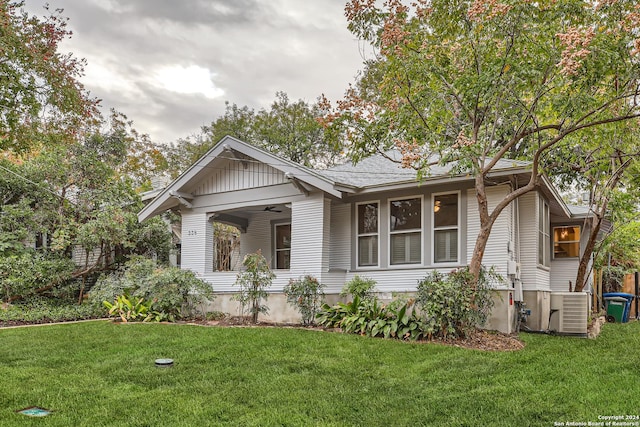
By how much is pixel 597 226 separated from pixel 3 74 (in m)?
12.3

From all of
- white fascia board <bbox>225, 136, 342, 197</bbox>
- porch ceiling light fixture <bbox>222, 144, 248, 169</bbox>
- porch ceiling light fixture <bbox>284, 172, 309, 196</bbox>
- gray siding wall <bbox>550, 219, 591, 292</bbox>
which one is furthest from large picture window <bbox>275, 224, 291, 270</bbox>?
gray siding wall <bbox>550, 219, 591, 292</bbox>

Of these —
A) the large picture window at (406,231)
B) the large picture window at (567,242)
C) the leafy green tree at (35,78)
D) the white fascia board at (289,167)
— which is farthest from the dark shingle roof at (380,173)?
the leafy green tree at (35,78)

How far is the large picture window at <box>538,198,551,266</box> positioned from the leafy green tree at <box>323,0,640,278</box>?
196cm

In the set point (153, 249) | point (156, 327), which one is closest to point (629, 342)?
point (156, 327)

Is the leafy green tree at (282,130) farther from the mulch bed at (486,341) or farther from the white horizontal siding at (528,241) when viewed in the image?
the mulch bed at (486,341)

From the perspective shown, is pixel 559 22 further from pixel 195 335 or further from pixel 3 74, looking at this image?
pixel 3 74

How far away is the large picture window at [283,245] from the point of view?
13.9 meters

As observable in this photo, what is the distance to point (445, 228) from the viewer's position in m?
10.3

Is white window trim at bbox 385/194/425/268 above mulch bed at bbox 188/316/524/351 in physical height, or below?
above

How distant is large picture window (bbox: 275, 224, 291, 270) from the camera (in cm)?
1385

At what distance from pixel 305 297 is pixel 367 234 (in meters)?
2.12

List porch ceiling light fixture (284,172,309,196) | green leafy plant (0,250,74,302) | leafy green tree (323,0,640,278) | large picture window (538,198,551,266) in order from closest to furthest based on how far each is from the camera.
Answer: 1. leafy green tree (323,0,640,278)
2. porch ceiling light fixture (284,172,309,196)
3. large picture window (538,198,551,266)
4. green leafy plant (0,250,74,302)

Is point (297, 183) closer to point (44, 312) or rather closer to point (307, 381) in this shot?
point (307, 381)

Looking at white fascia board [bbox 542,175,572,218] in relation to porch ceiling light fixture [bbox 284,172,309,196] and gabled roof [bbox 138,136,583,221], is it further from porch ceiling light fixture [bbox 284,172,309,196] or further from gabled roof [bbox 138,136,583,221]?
porch ceiling light fixture [bbox 284,172,309,196]
